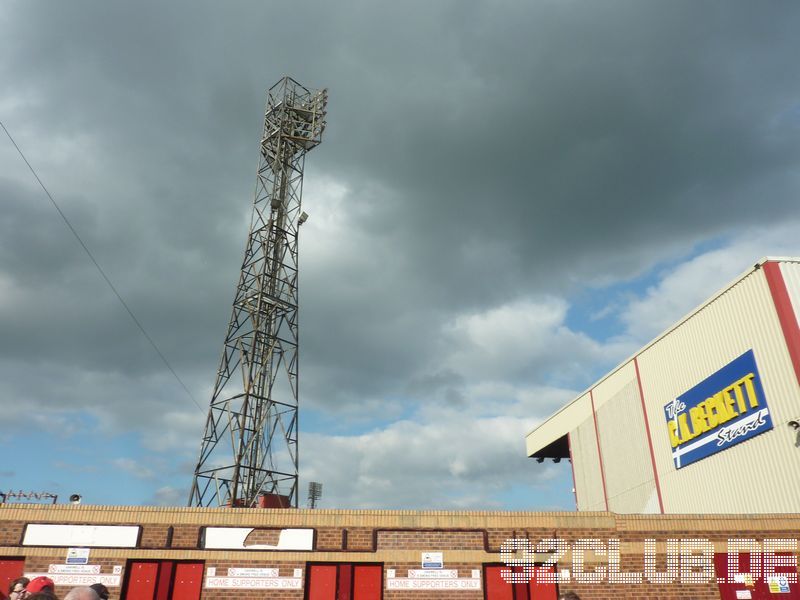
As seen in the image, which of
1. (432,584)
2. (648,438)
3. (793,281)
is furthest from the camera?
(648,438)

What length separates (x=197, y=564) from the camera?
1422 centimetres

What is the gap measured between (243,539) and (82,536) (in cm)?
402

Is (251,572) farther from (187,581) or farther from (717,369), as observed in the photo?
(717,369)

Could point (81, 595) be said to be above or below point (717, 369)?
below

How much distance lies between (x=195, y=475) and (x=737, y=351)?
22.3m

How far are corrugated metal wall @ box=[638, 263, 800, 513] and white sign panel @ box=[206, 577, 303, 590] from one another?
15.8m

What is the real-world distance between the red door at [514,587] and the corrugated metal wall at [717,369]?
958 centimetres

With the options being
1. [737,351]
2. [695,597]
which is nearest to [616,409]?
[737,351]

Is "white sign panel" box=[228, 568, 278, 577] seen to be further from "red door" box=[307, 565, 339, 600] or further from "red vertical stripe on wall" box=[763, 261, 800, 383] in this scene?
"red vertical stripe on wall" box=[763, 261, 800, 383]

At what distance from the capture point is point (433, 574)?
14.5m

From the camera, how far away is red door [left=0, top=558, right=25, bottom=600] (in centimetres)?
1380

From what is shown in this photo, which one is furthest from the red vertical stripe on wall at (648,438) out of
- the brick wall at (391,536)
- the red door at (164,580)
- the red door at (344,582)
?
the red door at (164,580)

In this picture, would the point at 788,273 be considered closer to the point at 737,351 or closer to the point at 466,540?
the point at 737,351

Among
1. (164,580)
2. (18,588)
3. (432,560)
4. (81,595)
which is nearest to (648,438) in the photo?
(432,560)
